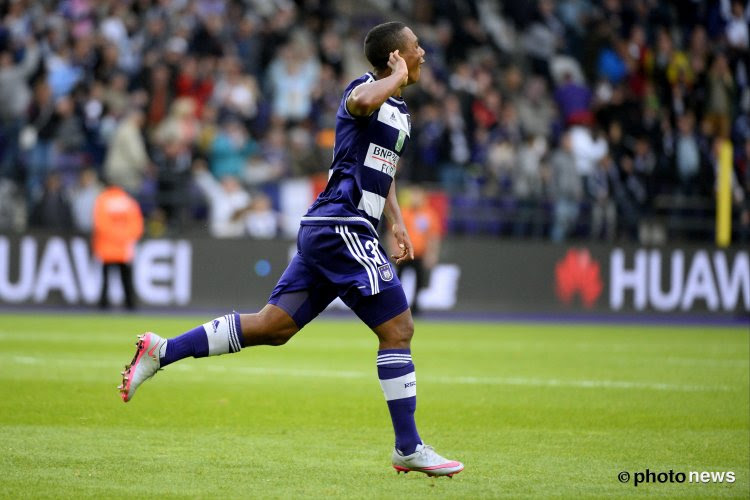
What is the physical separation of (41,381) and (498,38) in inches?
713

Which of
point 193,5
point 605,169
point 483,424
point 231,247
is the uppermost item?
point 193,5

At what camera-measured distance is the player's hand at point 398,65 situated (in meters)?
6.48

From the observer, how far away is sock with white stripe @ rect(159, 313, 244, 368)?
6.79 metres

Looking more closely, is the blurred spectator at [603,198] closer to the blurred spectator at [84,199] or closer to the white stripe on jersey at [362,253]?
the blurred spectator at [84,199]

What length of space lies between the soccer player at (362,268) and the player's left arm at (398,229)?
10.3 inches

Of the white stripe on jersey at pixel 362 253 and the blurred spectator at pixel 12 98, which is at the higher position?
the blurred spectator at pixel 12 98

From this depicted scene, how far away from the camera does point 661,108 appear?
950 inches

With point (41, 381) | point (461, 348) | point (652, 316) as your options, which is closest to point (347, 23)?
point (652, 316)

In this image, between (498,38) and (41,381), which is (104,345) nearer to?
(41,381)

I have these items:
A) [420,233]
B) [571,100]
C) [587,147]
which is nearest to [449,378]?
[420,233]

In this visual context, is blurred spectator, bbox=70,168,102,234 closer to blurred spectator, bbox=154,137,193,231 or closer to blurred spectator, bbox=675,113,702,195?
blurred spectator, bbox=154,137,193,231

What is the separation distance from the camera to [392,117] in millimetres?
6715

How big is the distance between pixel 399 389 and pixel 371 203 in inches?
39.6

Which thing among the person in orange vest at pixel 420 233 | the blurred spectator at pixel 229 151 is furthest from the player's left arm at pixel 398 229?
the blurred spectator at pixel 229 151
